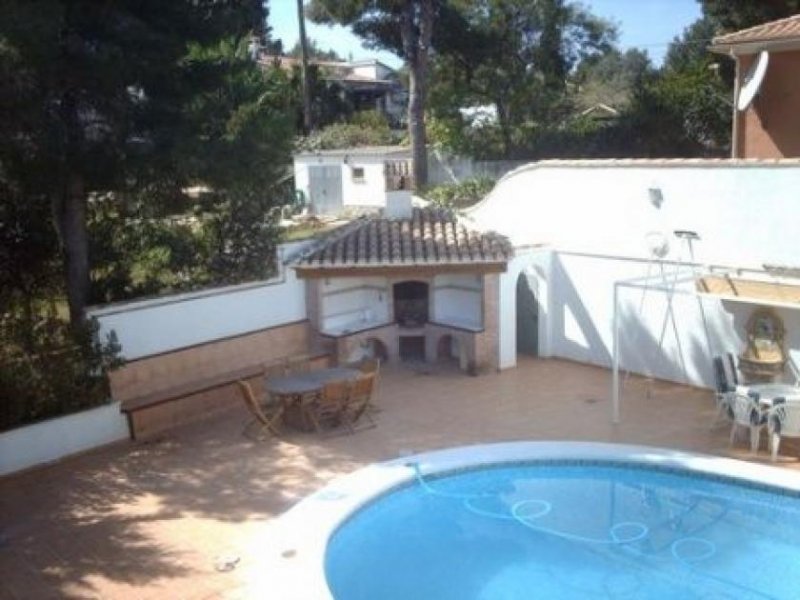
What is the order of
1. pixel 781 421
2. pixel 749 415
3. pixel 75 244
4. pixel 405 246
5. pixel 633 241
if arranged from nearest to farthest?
pixel 781 421 < pixel 749 415 < pixel 75 244 < pixel 633 241 < pixel 405 246

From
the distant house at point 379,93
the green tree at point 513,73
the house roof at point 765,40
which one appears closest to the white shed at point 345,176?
the green tree at point 513,73

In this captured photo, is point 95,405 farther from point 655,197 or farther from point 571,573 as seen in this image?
point 655,197

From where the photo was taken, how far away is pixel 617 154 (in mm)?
45250

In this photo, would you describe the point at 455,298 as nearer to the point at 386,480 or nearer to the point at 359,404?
the point at 359,404

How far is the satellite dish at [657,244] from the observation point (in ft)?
58.0

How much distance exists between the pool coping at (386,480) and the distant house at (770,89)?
12514mm

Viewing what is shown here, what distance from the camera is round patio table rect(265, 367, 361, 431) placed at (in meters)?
15.5

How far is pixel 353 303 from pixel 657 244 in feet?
25.1

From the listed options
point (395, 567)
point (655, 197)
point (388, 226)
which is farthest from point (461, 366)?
point (395, 567)

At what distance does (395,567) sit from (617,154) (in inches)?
1486

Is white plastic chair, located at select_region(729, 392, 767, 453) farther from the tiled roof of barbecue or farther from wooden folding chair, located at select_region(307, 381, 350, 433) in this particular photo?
wooden folding chair, located at select_region(307, 381, 350, 433)

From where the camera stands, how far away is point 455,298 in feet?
69.4

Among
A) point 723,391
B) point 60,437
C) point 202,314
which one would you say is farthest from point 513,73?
point 60,437

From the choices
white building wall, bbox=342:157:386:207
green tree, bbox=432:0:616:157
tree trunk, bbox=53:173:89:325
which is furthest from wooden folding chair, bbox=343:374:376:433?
green tree, bbox=432:0:616:157
